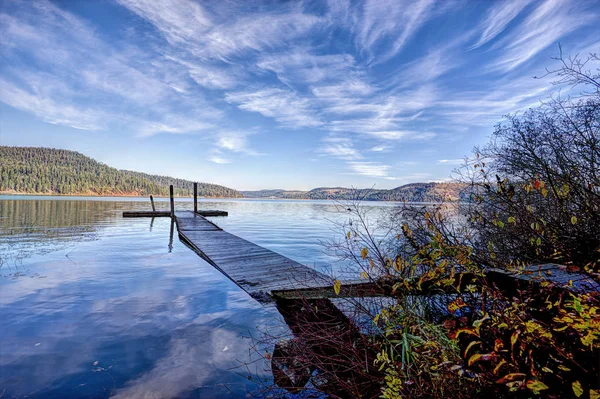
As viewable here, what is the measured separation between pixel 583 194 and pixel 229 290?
320 inches

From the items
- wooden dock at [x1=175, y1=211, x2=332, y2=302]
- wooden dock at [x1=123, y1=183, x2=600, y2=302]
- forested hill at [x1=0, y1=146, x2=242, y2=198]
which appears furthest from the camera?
forested hill at [x1=0, y1=146, x2=242, y2=198]

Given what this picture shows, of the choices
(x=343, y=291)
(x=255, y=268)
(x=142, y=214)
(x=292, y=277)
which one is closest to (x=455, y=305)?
(x=343, y=291)

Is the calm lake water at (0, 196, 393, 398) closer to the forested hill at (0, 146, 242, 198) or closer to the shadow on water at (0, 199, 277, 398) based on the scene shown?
the shadow on water at (0, 199, 277, 398)

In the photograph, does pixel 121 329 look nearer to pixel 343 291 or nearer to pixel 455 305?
pixel 343 291

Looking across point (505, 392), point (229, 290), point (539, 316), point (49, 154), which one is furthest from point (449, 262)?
point (49, 154)

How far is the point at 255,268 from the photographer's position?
8500 mm

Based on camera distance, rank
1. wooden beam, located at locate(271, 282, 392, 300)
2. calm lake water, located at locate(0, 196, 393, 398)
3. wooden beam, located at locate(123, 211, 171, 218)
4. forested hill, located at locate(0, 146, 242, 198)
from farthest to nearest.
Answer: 1. forested hill, located at locate(0, 146, 242, 198)
2. wooden beam, located at locate(123, 211, 171, 218)
3. calm lake water, located at locate(0, 196, 393, 398)
4. wooden beam, located at locate(271, 282, 392, 300)

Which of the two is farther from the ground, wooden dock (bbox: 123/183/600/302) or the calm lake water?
wooden dock (bbox: 123/183/600/302)

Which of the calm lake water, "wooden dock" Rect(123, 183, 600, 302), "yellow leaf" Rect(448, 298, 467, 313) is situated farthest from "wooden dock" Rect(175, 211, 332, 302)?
"yellow leaf" Rect(448, 298, 467, 313)

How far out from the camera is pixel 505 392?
200cm

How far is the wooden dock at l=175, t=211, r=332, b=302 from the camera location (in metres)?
6.25

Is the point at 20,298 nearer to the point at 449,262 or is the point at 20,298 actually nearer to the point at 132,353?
the point at 132,353

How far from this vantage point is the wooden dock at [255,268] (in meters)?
6.25

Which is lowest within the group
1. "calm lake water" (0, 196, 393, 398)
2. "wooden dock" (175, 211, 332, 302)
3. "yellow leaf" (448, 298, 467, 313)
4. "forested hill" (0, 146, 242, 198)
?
"calm lake water" (0, 196, 393, 398)
